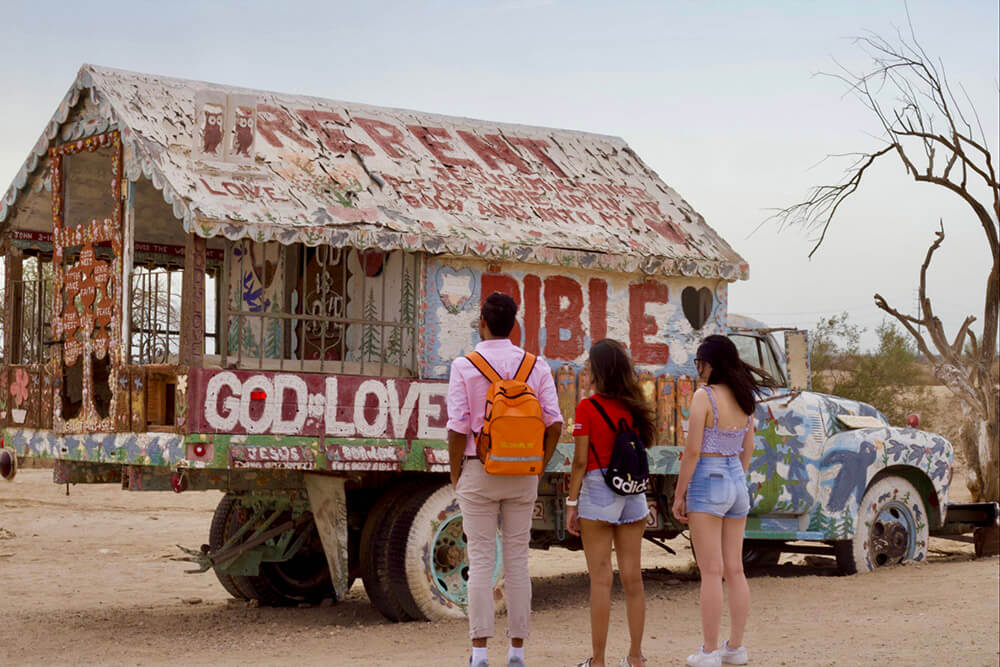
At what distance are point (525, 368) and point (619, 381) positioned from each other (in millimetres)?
508

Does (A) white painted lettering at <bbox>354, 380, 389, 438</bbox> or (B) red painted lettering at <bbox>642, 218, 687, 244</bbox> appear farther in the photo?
(B) red painted lettering at <bbox>642, 218, 687, 244</bbox>

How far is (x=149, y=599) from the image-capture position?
11.2m

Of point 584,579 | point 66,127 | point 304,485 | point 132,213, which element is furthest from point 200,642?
point 584,579

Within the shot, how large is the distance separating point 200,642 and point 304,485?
118 cm

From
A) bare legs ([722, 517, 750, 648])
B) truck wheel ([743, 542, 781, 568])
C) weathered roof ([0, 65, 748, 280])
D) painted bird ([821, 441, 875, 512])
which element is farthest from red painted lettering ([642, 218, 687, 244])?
bare legs ([722, 517, 750, 648])

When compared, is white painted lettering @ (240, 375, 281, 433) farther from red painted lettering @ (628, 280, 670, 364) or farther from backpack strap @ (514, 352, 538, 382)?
red painted lettering @ (628, 280, 670, 364)

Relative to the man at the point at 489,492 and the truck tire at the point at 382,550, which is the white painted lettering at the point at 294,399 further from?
the man at the point at 489,492

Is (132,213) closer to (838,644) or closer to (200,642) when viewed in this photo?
(200,642)

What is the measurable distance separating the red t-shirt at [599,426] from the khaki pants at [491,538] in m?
0.32

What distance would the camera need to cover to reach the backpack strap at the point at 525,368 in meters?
6.46

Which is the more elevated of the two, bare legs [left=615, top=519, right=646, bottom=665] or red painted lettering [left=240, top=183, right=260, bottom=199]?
red painted lettering [left=240, top=183, right=260, bottom=199]

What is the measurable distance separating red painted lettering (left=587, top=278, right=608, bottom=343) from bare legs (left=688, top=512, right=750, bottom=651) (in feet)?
10.2

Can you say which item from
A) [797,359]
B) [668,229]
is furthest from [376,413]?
[797,359]

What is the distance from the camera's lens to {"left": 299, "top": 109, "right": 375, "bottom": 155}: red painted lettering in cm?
959
